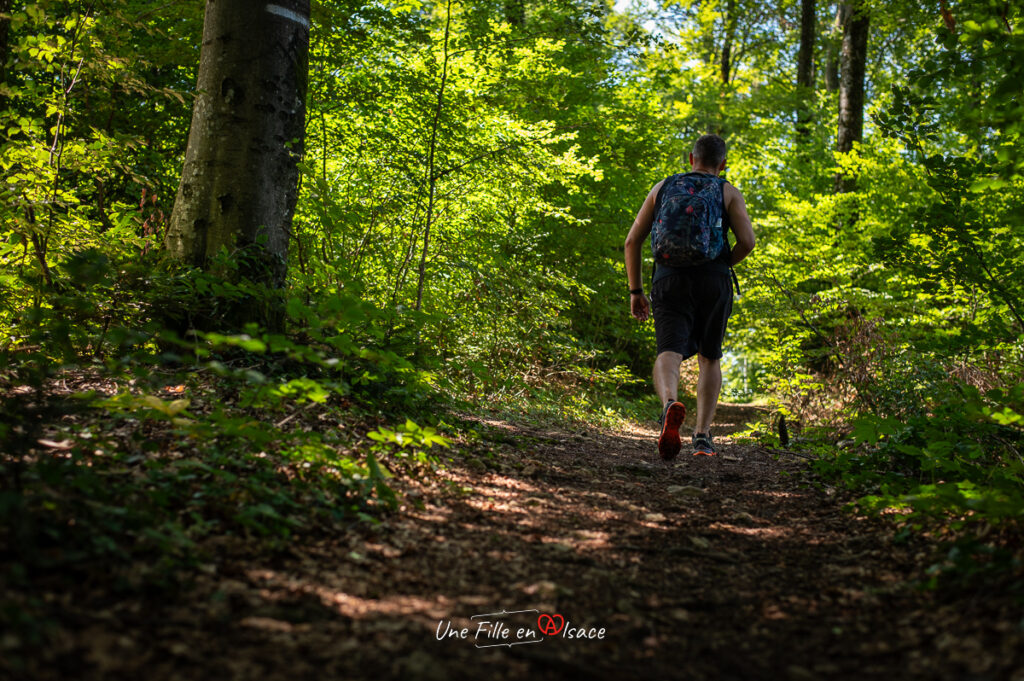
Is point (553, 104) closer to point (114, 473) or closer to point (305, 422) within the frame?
point (305, 422)

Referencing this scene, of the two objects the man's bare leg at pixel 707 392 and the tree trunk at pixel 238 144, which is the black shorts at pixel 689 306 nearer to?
the man's bare leg at pixel 707 392

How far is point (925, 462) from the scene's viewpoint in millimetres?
3562

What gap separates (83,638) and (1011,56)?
13.5 feet

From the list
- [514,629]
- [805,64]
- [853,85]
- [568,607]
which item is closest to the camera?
[514,629]

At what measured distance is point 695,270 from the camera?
15.5ft

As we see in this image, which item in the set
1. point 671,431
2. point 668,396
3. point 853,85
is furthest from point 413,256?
point 853,85

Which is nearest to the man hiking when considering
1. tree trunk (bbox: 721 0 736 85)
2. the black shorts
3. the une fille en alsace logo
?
the black shorts

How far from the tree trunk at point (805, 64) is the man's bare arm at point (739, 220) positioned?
12.8 metres

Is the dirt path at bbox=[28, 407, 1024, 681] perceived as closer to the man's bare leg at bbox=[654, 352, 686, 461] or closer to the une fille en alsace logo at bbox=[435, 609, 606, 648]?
the une fille en alsace logo at bbox=[435, 609, 606, 648]

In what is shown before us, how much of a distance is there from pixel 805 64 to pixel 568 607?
716 inches

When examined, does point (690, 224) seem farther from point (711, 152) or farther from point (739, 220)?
point (711, 152)

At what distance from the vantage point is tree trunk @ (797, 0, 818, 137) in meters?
16.1

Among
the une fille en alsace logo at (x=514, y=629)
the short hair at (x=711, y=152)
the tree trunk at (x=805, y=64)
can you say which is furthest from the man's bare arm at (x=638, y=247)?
the tree trunk at (x=805, y=64)

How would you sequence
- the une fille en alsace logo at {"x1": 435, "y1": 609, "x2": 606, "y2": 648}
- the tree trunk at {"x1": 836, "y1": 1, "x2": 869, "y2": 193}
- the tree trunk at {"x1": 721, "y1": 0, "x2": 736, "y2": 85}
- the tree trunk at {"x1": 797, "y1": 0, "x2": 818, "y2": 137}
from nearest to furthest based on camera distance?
the une fille en alsace logo at {"x1": 435, "y1": 609, "x2": 606, "y2": 648}
the tree trunk at {"x1": 836, "y1": 1, "x2": 869, "y2": 193}
the tree trunk at {"x1": 797, "y1": 0, "x2": 818, "y2": 137}
the tree trunk at {"x1": 721, "y1": 0, "x2": 736, "y2": 85}
